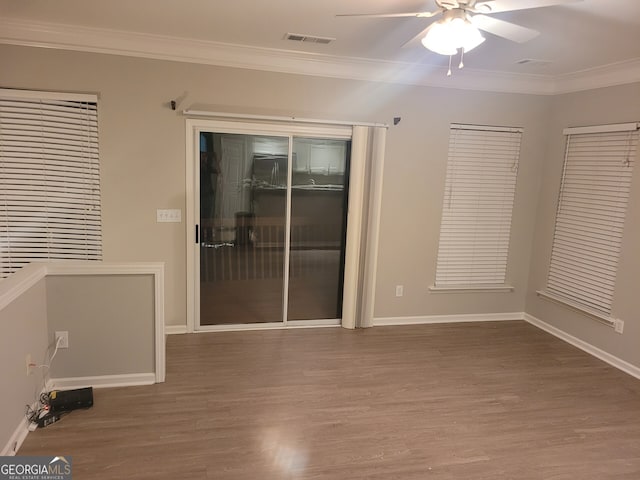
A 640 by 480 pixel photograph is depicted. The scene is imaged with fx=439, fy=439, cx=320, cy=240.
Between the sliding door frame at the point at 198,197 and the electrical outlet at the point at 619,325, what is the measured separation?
237cm

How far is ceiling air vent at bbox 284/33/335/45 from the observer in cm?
340

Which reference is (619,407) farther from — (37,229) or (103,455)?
(37,229)

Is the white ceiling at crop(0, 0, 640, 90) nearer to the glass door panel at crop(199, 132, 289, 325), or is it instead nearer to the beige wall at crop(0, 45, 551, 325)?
the beige wall at crop(0, 45, 551, 325)

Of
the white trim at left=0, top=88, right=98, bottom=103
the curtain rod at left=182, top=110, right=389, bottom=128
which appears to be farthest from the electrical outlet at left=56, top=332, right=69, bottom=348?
the curtain rod at left=182, top=110, right=389, bottom=128

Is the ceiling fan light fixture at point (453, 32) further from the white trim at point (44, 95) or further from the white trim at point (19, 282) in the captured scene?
the white trim at point (44, 95)

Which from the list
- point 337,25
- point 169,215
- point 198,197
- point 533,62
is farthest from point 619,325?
point 169,215

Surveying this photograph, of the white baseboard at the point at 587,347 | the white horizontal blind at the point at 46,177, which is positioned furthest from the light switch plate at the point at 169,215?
the white baseboard at the point at 587,347

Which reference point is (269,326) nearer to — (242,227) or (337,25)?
(242,227)

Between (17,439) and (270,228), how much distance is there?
2.55 meters

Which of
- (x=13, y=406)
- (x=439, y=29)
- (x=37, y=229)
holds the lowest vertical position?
(x=13, y=406)

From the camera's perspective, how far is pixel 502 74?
438cm

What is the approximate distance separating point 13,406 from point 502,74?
4.78 meters

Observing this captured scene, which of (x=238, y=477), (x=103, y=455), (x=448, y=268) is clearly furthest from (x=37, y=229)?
(x=448, y=268)

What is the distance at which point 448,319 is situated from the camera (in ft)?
16.0
